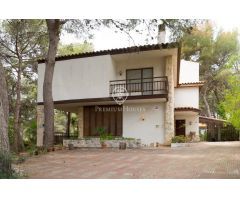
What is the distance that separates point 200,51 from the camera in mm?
21562

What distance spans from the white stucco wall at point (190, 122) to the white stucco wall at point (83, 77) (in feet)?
18.1

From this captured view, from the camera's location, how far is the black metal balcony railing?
15.2 m

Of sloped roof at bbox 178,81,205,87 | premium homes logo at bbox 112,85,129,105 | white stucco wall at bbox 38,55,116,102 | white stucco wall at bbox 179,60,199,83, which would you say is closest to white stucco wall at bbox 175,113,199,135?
sloped roof at bbox 178,81,205,87

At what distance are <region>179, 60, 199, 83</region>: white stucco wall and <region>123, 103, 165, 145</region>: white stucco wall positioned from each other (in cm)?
563

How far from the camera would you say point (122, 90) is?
15578 mm

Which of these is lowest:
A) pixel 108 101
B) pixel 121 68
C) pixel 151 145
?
pixel 151 145

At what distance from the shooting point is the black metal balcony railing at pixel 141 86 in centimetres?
1518

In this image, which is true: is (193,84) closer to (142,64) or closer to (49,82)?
(142,64)

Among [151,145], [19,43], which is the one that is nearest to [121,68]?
[151,145]

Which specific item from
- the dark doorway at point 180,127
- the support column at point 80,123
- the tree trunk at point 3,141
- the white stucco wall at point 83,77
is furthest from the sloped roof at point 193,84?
the tree trunk at point 3,141

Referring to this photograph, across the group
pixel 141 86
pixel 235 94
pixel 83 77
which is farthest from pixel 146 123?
pixel 235 94

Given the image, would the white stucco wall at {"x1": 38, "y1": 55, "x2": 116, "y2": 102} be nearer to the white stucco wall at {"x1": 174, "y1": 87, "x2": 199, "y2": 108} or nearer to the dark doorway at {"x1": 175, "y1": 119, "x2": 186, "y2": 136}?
the white stucco wall at {"x1": 174, "y1": 87, "x2": 199, "y2": 108}
